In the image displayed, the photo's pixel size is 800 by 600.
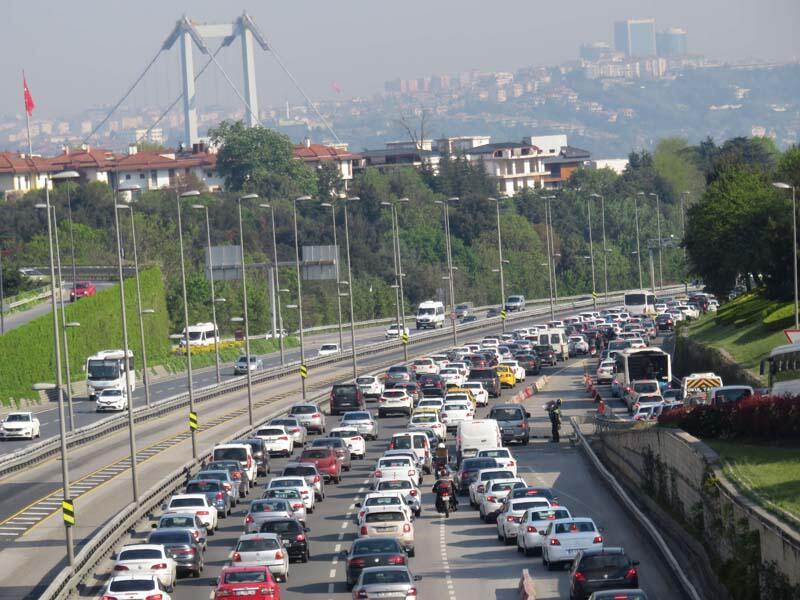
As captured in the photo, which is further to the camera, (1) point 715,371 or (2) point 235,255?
(2) point 235,255

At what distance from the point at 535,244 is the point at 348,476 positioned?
5271 inches

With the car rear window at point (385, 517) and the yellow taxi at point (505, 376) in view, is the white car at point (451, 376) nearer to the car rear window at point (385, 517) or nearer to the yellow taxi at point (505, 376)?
the yellow taxi at point (505, 376)

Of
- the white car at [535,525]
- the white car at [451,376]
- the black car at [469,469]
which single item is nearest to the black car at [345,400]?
the white car at [451,376]

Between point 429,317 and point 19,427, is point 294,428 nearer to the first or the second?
point 19,427

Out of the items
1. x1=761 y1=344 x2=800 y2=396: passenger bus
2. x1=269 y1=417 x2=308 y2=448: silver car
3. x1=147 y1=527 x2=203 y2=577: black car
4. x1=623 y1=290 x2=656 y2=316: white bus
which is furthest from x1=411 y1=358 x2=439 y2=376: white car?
x1=147 y1=527 x2=203 y2=577: black car

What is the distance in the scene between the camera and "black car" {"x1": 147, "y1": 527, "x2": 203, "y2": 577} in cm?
3959

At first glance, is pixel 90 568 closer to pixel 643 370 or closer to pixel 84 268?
pixel 643 370

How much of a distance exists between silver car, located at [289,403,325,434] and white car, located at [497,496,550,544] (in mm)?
28923

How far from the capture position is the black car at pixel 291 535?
41312 millimetres

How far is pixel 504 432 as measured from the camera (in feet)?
215

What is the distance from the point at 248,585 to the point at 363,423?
34.5 m

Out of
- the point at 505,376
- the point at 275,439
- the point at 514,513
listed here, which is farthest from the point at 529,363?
the point at 514,513

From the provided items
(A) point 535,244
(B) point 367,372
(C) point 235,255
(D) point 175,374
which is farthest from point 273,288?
(A) point 535,244

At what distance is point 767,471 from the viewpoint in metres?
36.3
